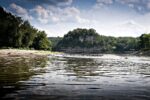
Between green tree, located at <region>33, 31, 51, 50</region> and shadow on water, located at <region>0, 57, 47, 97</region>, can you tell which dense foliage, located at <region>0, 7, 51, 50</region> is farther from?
shadow on water, located at <region>0, 57, 47, 97</region>

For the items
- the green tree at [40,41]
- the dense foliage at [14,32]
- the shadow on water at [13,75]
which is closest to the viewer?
the shadow on water at [13,75]

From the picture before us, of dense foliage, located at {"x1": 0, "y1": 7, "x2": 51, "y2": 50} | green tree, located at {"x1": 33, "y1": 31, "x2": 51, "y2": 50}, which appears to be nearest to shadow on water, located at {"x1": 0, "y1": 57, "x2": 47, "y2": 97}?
dense foliage, located at {"x1": 0, "y1": 7, "x2": 51, "y2": 50}

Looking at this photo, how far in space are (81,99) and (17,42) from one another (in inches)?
4603

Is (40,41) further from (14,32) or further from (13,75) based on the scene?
(13,75)

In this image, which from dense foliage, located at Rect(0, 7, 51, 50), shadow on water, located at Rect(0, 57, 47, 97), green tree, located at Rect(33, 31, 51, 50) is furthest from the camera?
green tree, located at Rect(33, 31, 51, 50)

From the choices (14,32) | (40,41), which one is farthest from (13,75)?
(40,41)

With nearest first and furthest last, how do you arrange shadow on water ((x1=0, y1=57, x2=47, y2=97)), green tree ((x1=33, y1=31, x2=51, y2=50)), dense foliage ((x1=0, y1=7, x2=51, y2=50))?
1. shadow on water ((x1=0, y1=57, x2=47, y2=97))
2. dense foliage ((x1=0, y1=7, x2=51, y2=50))
3. green tree ((x1=33, y1=31, x2=51, y2=50))

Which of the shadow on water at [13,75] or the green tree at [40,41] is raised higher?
the green tree at [40,41]

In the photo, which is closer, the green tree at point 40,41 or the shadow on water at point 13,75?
the shadow on water at point 13,75

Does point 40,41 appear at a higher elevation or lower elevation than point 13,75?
higher

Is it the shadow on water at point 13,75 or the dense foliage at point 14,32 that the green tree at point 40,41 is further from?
the shadow on water at point 13,75

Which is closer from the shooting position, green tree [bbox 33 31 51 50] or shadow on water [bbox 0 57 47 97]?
shadow on water [bbox 0 57 47 97]

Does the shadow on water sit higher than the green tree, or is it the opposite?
the green tree

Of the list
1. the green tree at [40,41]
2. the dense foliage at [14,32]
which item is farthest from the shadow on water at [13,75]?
the green tree at [40,41]
